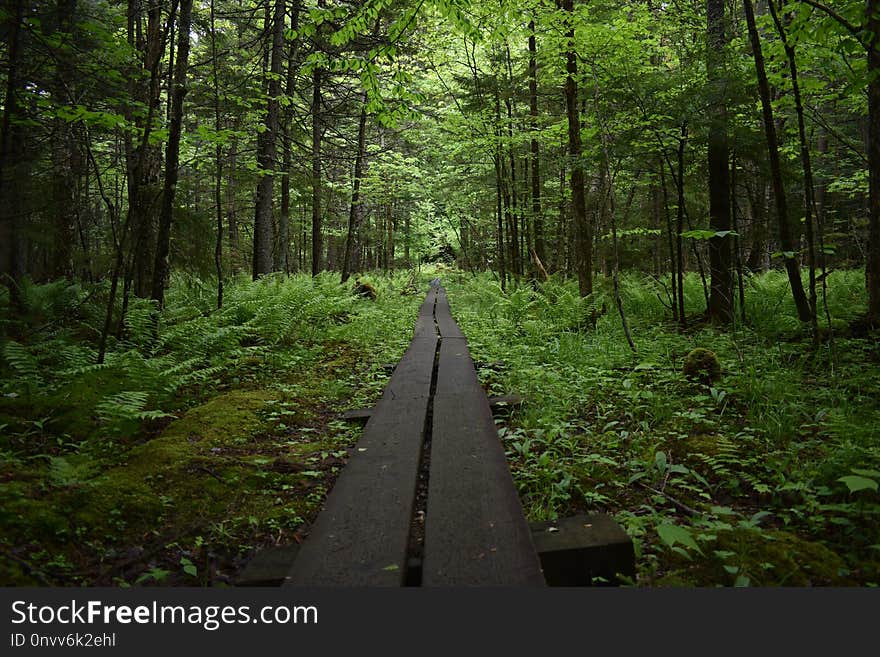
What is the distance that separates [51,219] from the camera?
27.9 feet

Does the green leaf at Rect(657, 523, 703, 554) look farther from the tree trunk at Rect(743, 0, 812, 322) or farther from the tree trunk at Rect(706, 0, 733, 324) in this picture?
the tree trunk at Rect(706, 0, 733, 324)

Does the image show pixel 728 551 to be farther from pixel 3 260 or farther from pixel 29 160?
pixel 3 260

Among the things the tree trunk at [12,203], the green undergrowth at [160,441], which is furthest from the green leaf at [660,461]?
the tree trunk at [12,203]

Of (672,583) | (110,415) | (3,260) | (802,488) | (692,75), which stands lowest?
(672,583)

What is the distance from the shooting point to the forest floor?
2.23 meters

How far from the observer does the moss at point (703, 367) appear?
16.3 ft

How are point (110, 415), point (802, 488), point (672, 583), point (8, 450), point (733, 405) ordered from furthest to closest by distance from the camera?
point (733, 405) < point (110, 415) < point (8, 450) < point (802, 488) < point (672, 583)

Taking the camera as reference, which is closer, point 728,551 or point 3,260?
point 728,551

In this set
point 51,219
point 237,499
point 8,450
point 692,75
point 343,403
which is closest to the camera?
point 237,499

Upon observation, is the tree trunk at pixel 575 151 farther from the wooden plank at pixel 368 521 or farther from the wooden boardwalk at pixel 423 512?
the wooden plank at pixel 368 521

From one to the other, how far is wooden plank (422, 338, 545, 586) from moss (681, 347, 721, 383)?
2661 millimetres

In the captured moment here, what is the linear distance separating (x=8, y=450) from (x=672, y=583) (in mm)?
4295

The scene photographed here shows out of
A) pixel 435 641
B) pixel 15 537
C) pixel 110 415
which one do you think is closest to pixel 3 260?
pixel 110 415

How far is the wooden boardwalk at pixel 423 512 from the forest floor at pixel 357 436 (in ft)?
1.27
